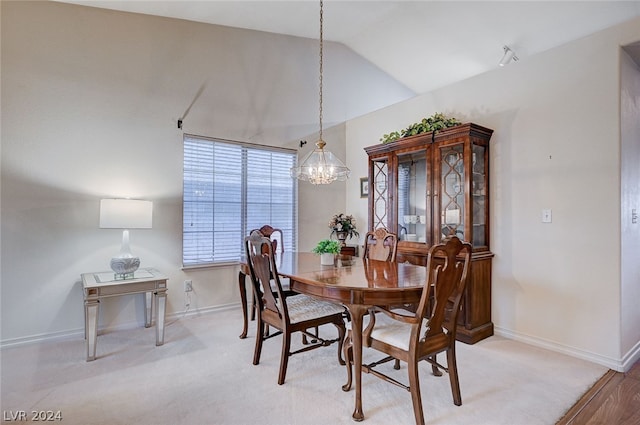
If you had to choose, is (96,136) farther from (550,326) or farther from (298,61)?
(550,326)

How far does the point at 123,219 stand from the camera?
116 inches

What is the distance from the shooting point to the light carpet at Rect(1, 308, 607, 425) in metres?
1.93

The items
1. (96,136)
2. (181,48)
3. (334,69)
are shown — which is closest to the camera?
(96,136)

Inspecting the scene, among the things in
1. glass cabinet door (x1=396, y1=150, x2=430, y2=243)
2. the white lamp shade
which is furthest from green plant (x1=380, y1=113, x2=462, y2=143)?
the white lamp shade

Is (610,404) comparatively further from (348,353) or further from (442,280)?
(348,353)

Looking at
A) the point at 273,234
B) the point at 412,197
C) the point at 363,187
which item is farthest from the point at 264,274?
the point at 363,187

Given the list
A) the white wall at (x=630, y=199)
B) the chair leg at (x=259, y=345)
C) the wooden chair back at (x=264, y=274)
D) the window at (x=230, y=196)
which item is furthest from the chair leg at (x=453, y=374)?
the window at (x=230, y=196)

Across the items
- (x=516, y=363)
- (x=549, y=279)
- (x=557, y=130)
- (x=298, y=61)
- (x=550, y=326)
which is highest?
(x=298, y=61)

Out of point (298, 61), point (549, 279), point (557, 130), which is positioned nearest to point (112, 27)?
point (298, 61)

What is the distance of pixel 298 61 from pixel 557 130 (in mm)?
3242

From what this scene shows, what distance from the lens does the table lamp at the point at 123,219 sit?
9.57 ft

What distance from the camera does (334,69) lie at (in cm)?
490

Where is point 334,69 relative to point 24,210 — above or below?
above

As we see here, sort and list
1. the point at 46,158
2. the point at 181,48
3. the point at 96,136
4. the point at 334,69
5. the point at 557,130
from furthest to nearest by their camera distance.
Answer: the point at 334,69
the point at 181,48
the point at 96,136
the point at 46,158
the point at 557,130
